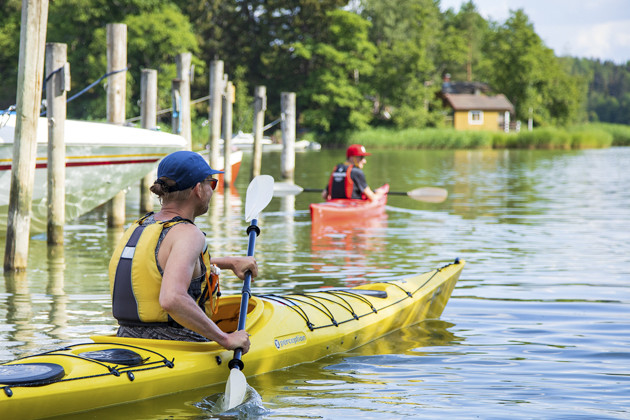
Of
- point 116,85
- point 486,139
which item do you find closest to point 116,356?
point 116,85

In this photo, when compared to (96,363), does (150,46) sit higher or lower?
higher

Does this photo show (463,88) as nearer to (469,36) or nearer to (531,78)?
(531,78)

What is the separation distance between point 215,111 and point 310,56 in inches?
1440

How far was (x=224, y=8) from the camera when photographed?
176ft

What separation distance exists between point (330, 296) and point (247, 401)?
1523mm

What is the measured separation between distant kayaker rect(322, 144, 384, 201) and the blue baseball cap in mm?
7443

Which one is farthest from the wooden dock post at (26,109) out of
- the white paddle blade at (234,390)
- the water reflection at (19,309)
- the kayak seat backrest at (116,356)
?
the white paddle blade at (234,390)

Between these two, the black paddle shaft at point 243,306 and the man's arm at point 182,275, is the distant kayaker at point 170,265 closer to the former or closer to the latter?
the man's arm at point 182,275

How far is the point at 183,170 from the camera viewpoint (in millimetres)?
3391

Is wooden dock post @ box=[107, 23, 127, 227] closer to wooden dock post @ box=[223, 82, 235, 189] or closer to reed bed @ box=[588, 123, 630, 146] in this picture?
wooden dock post @ box=[223, 82, 235, 189]

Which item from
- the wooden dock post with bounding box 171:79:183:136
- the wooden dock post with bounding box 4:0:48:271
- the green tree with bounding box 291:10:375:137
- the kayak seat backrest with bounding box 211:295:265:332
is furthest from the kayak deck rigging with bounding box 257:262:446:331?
the green tree with bounding box 291:10:375:137

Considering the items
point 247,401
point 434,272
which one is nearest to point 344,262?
point 434,272

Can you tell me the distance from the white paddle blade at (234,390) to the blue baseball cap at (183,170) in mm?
982

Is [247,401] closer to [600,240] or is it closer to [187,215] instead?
[187,215]
